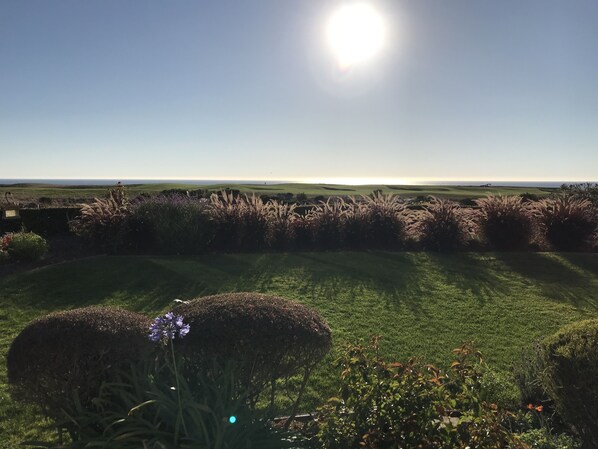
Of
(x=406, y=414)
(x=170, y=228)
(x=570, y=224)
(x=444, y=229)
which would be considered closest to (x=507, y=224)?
(x=444, y=229)

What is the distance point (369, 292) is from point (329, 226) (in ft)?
15.0

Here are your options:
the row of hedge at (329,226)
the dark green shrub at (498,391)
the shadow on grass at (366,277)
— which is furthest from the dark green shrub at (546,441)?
the row of hedge at (329,226)

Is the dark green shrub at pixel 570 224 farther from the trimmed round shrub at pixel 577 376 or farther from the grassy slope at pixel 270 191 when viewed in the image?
the grassy slope at pixel 270 191

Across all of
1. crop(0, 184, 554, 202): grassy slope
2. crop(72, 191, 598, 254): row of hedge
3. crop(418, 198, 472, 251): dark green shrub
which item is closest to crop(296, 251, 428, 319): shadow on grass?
crop(72, 191, 598, 254): row of hedge

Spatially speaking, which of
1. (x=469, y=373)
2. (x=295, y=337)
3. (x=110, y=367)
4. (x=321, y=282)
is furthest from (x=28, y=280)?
(x=469, y=373)

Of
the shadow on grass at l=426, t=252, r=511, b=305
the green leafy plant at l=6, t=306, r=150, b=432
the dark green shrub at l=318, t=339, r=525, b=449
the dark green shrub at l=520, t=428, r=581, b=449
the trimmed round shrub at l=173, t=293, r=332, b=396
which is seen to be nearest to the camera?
the dark green shrub at l=318, t=339, r=525, b=449

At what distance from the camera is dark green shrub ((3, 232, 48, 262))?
10945 millimetres

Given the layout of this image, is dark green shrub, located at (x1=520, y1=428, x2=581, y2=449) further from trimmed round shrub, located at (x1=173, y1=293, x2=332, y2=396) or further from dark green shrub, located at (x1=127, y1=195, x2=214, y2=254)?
dark green shrub, located at (x1=127, y1=195, x2=214, y2=254)

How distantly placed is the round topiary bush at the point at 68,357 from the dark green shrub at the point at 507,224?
12.3 metres

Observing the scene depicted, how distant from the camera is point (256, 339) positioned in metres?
3.02

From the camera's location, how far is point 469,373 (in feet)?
10.3

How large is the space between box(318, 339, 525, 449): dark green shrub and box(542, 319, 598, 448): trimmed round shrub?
51 centimetres

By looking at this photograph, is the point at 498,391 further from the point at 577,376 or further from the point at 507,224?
the point at 507,224

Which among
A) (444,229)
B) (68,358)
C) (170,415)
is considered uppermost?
(68,358)
